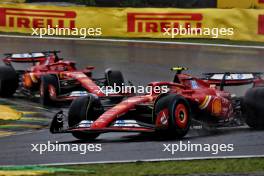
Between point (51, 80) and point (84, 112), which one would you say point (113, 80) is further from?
point (84, 112)

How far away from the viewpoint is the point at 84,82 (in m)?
16.8

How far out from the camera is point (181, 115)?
40.0 ft

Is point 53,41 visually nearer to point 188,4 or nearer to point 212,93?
point 188,4

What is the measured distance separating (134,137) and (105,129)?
0.87 m

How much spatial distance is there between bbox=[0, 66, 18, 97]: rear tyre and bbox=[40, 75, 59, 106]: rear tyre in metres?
1.26

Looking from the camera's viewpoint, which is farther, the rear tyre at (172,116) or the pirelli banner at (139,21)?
the pirelli banner at (139,21)

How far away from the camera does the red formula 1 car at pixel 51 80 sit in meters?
16.8

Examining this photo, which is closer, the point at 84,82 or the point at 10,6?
the point at 84,82

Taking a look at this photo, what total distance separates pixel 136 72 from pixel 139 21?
3.64m

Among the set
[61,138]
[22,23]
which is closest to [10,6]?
[22,23]

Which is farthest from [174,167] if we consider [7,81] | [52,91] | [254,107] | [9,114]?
[7,81]

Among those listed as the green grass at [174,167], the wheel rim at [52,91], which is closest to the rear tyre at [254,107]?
the green grass at [174,167]

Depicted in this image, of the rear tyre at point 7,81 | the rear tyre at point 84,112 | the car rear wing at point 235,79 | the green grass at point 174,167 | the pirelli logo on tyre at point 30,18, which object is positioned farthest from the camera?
the pirelli logo on tyre at point 30,18

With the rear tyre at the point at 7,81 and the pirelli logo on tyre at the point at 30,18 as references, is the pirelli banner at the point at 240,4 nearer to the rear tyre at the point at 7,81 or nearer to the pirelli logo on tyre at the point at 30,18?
the pirelli logo on tyre at the point at 30,18
